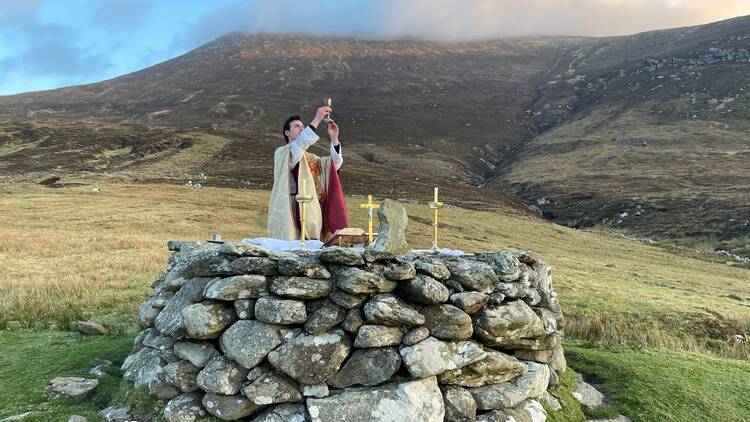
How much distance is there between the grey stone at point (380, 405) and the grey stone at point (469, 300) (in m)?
1.21

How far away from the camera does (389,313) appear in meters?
6.46

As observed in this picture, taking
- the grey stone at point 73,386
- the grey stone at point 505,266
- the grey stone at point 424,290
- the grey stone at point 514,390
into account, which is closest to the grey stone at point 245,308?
the grey stone at point 424,290

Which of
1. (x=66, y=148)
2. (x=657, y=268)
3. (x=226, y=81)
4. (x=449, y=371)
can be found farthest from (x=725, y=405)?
(x=226, y=81)

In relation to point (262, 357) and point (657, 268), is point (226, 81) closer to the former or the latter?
point (657, 268)

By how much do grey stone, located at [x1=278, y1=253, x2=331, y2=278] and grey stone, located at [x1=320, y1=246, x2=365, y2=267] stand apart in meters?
0.17

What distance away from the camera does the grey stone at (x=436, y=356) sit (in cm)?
649

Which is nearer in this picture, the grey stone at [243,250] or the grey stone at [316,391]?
the grey stone at [316,391]

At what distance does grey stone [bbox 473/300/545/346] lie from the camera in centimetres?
713

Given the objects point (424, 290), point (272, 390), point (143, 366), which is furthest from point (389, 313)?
point (143, 366)

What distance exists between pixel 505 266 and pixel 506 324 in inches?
37.5

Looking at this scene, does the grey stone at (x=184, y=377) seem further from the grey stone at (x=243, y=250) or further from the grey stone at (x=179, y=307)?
the grey stone at (x=243, y=250)

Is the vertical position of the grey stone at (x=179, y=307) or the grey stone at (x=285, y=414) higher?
the grey stone at (x=179, y=307)

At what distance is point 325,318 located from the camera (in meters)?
6.51

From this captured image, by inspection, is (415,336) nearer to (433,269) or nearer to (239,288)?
(433,269)
